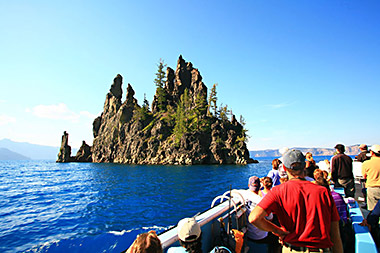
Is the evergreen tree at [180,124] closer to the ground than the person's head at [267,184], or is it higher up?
higher up

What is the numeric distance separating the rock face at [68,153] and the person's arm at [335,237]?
4415 inches

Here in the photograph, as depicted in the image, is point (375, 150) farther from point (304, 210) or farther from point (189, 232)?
point (189, 232)

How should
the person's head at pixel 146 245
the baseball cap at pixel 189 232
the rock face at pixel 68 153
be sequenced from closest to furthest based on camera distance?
the person's head at pixel 146 245
the baseball cap at pixel 189 232
the rock face at pixel 68 153

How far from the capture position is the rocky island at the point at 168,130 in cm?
6812

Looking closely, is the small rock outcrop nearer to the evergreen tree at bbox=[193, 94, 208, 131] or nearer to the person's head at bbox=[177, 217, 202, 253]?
the evergreen tree at bbox=[193, 94, 208, 131]

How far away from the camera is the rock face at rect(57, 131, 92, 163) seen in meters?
97.6

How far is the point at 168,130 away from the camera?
79.6 metres

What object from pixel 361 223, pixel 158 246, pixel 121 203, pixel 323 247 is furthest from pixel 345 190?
pixel 121 203

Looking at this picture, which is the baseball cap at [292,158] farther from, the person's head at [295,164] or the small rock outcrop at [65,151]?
the small rock outcrop at [65,151]

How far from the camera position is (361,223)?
13.9 ft

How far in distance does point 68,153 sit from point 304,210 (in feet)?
384

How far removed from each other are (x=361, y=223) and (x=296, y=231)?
350 cm

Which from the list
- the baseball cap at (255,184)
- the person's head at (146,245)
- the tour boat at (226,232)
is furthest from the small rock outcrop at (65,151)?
the person's head at (146,245)

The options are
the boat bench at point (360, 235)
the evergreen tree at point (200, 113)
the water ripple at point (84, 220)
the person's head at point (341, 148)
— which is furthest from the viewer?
the evergreen tree at point (200, 113)
